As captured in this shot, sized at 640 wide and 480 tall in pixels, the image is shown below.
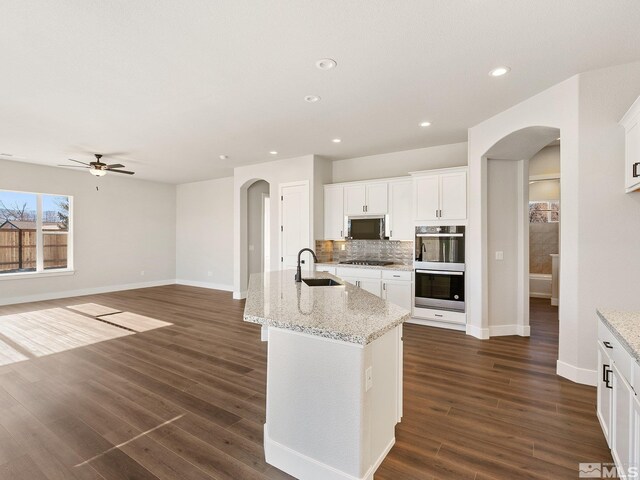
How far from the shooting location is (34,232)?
682cm

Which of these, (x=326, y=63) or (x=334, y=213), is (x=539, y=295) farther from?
(x=326, y=63)

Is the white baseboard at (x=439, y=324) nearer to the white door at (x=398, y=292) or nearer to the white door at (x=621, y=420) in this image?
the white door at (x=398, y=292)

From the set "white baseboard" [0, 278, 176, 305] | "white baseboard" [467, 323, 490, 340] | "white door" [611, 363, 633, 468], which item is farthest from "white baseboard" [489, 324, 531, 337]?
"white baseboard" [0, 278, 176, 305]

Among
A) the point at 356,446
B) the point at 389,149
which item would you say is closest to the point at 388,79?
the point at 389,149

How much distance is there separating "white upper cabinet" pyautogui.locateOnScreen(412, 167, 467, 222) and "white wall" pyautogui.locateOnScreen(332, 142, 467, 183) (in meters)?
0.61

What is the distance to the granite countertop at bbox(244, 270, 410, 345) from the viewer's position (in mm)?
1596

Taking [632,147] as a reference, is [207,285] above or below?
below

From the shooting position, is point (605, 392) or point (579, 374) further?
point (579, 374)

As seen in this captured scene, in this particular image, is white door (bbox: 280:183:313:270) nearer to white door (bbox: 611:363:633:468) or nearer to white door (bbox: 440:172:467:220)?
white door (bbox: 440:172:467:220)

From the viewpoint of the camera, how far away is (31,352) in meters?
3.79

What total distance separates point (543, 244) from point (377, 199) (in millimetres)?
4577

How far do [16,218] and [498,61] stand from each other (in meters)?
8.81

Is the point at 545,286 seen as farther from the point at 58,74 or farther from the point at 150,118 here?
the point at 58,74

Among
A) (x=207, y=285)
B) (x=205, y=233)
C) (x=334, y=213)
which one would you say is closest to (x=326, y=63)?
(x=334, y=213)
